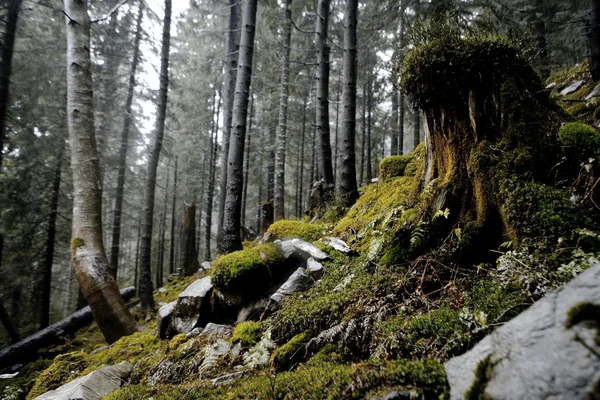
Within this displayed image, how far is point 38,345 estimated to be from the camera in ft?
24.2

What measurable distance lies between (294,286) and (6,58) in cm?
1208

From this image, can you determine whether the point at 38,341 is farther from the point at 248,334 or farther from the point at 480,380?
the point at 480,380

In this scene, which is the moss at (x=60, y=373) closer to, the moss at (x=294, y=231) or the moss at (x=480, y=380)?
the moss at (x=294, y=231)

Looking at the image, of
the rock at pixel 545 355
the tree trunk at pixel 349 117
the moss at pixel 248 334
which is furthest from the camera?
the tree trunk at pixel 349 117

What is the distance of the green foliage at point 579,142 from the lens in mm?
2388

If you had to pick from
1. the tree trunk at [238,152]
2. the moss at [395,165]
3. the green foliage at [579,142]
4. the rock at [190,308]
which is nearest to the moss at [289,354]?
the rock at [190,308]

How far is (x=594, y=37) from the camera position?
650 centimetres

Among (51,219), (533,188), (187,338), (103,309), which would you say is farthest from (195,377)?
(51,219)

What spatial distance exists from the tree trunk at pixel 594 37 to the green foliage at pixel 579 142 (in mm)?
5553

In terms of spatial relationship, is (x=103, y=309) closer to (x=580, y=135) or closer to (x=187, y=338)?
(x=187, y=338)

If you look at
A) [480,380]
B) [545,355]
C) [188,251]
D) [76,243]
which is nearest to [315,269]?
[480,380]

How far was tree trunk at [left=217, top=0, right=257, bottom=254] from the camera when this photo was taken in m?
6.15

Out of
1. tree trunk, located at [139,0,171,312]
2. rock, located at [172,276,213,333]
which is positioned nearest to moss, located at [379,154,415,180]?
rock, located at [172,276,213,333]

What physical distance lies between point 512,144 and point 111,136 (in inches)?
722
